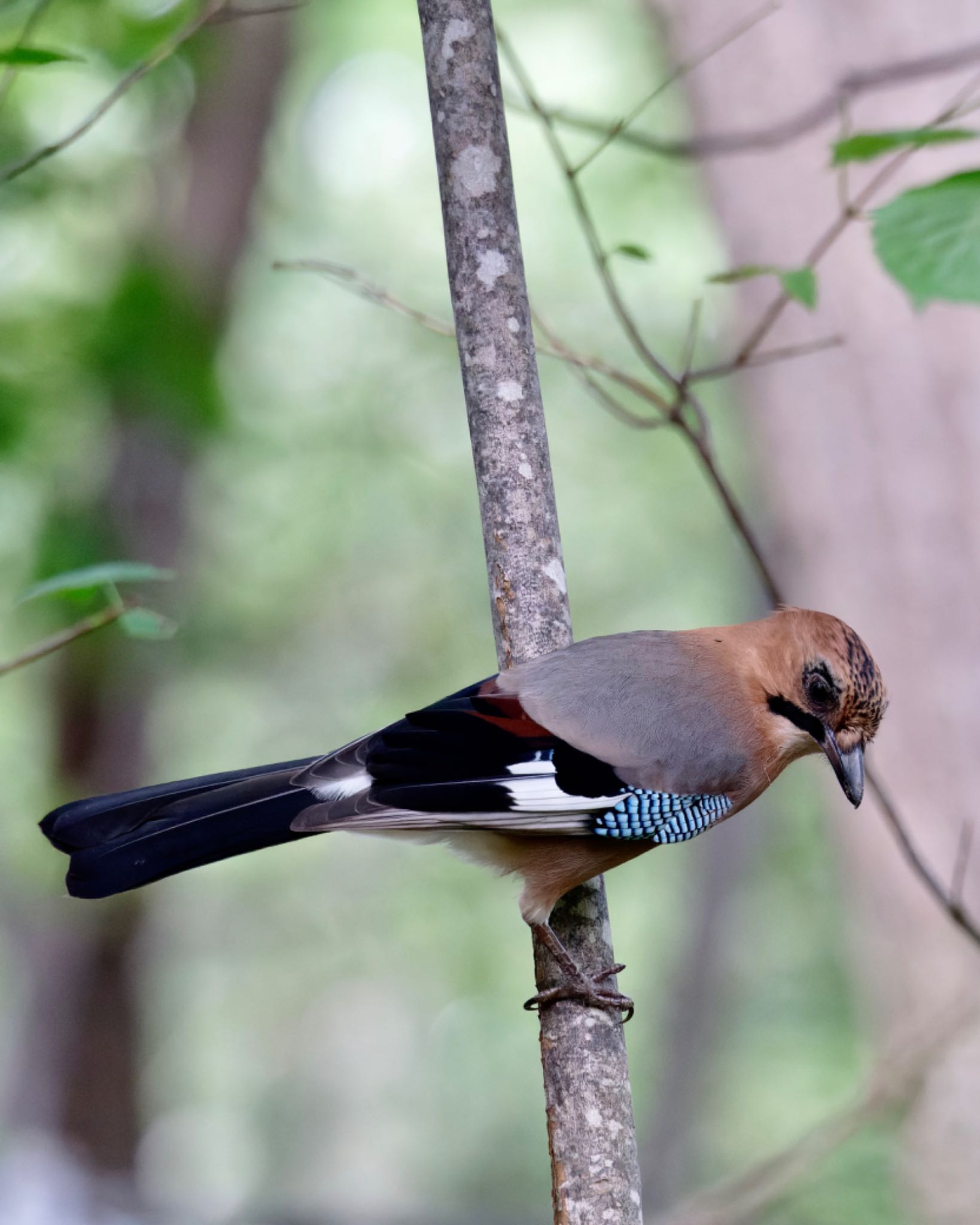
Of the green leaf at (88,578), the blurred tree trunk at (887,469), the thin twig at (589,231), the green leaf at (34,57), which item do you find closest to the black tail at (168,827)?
the green leaf at (88,578)

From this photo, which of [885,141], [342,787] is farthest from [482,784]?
[885,141]

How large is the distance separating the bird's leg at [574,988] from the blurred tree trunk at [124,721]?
12.6 ft

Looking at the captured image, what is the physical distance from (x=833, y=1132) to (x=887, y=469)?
8.07ft

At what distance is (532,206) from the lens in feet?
40.1

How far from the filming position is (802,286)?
8.83ft

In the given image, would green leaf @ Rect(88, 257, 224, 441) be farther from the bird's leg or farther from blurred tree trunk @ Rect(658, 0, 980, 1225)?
the bird's leg

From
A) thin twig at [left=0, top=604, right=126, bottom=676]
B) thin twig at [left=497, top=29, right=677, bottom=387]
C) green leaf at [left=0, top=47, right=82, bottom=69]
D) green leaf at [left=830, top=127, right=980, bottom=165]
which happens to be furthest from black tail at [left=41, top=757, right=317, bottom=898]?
green leaf at [left=830, top=127, right=980, bottom=165]

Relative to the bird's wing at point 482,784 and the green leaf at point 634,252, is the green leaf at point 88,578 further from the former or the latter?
the green leaf at point 634,252

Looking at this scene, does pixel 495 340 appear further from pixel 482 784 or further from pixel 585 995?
pixel 585 995

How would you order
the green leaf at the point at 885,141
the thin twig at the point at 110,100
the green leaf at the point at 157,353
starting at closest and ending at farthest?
the green leaf at the point at 885,141
the thin twig at the point at 110,100
the green leaf at the point at 157,353

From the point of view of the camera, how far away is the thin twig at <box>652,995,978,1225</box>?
3.94 m

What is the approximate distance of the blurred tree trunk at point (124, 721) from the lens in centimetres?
621

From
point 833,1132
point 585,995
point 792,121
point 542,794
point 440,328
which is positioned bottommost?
point 833,1132

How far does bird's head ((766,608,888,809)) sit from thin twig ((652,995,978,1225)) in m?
1.64
